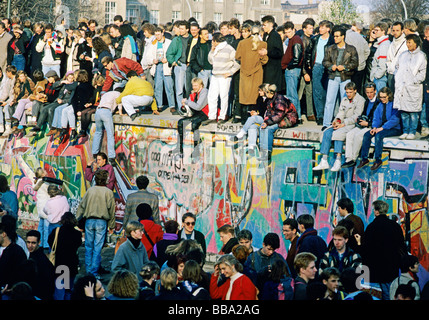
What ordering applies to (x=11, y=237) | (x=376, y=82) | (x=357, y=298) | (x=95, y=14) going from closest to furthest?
1. (x=357, y=298)
2. (x=11, y=237)
3. (x=376, y=82)
4. (x=95, y=14)

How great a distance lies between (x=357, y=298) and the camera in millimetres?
8305

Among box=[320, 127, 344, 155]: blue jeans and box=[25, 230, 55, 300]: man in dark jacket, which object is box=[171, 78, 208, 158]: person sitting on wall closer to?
box=[320, 127, 344, 155]: blue jeans

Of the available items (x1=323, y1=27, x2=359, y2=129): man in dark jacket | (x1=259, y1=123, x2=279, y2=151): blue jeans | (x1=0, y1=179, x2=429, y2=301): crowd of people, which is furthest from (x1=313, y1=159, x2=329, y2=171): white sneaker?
(x1=0, y1=179, x2=429, y2=301): crowd of people

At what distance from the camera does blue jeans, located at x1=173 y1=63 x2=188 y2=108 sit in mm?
16906

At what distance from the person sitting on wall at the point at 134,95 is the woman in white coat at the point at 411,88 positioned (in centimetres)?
602

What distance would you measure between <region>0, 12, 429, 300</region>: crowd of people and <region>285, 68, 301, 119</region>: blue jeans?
3 cm

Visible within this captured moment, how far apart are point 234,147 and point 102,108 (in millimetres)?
3462

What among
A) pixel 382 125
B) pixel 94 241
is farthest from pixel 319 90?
pixel 94 241

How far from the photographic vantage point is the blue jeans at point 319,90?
15.1 m

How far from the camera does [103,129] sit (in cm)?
1727

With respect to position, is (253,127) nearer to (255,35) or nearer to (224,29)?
(255,35)

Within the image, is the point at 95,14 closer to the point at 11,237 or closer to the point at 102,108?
the point at 102,108

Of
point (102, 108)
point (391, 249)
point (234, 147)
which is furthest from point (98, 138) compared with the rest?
point (391, 249)
